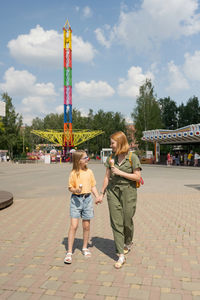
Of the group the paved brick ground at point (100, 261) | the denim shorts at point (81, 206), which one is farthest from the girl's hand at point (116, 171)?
the paved brick ground at point (100, 261)

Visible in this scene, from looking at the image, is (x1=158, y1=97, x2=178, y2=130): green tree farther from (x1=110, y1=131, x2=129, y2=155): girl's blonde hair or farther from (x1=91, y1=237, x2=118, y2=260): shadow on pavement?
(x1=110, y1=131, x2=129, y2=155): girl's blonde hair

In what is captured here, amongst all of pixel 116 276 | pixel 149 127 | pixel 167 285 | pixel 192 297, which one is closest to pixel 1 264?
pixel 116 276

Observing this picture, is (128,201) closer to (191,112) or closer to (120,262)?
(120,262)

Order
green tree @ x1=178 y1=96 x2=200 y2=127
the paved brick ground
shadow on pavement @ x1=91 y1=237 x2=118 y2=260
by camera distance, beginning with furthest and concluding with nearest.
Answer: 1. green tree @ x1=178 y1=96 x2=200 y2=127
2. shadow on pavement @ x1=91 y1=237 x2=118 y2=260
3. the paved brick ground

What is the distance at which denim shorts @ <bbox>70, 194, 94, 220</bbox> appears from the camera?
3.79 m

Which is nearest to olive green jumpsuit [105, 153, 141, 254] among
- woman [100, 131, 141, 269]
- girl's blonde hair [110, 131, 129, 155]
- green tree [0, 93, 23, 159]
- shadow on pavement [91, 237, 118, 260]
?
woman [100, 131, 141, 269]

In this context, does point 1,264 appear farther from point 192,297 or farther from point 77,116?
point 77,116

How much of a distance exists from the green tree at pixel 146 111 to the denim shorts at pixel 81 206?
44.3 meters

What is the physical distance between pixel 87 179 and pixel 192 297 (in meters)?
1.82

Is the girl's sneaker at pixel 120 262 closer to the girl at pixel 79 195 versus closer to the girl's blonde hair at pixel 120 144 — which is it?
the girl at pixel 79 195

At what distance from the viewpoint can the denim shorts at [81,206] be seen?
149 inches

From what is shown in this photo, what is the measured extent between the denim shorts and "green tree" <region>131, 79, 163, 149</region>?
44308mm

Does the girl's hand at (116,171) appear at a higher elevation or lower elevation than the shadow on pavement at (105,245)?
higher

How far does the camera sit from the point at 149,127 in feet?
159
